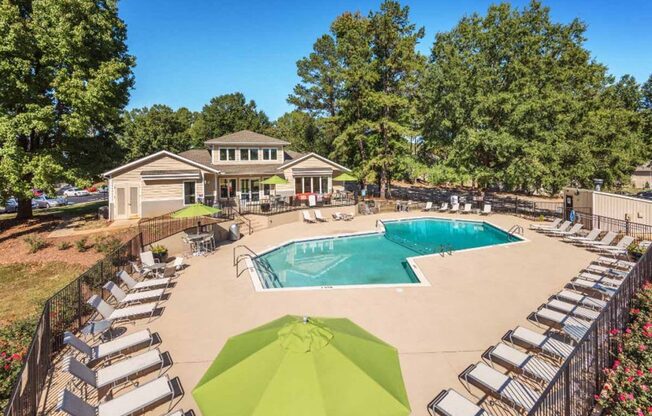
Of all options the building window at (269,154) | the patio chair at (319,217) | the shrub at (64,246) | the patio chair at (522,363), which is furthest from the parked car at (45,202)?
the patio chair at (522,363)

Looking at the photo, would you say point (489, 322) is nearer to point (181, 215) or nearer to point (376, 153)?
point (181, 215)

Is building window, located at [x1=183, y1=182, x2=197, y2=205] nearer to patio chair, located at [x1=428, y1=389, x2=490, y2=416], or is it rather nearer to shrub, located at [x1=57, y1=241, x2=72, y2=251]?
shrub, located at [x1=57, y1=241, x2=72, y2=251]

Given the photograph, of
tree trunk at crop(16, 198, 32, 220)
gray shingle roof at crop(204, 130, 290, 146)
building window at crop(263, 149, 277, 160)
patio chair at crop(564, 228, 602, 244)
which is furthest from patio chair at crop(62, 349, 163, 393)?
building window at crop(263, 149, 277, 160)

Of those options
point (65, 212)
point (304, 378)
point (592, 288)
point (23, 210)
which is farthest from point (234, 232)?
point (65, 212)

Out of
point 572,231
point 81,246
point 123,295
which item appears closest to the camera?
point 123,295

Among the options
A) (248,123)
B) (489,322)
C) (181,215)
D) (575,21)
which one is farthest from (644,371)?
(248,123)

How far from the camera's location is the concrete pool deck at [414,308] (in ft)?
23.0

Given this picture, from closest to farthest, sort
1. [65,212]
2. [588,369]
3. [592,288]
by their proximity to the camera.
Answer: [588,369]
[592,288]
[65,212]

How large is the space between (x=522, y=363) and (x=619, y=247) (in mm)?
13415

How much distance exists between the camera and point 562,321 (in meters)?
8.25

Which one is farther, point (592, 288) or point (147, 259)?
point (147, 259)

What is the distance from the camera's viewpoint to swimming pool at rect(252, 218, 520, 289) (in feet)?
47.2

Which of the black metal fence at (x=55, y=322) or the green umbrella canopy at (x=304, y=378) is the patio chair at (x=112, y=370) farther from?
the green umbrella canopy at (x=304, y=378)

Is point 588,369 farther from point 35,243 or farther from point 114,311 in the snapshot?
point 35,243
